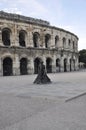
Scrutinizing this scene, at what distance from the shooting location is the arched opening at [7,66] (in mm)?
31534

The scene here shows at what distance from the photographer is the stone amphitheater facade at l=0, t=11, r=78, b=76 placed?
31.0 metres

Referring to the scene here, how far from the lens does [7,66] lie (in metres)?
31.8

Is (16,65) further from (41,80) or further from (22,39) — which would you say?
(41,80)

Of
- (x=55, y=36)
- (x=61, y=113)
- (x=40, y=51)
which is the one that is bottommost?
(x=61, y=113)

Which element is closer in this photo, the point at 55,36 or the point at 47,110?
the point at 47,110

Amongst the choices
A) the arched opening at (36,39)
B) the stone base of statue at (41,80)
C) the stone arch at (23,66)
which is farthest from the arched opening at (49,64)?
the stone base of statue at (41,80)

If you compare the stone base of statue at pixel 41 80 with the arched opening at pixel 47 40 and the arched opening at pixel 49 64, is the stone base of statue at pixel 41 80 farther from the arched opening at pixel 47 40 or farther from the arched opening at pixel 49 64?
the arched opening at pixel 47 40

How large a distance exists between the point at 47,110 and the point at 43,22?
30.9 meters

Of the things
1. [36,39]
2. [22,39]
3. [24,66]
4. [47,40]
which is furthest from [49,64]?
[22,39]

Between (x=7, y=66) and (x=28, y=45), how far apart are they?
167 inches

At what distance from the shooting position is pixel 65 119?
636cm

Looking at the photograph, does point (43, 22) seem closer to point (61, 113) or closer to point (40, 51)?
point (40, 51)

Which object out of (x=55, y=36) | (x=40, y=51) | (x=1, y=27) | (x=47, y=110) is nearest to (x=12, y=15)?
(x=1, y=27)

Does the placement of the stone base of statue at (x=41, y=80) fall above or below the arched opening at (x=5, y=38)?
below
